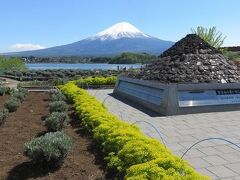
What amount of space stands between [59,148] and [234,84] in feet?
34.0

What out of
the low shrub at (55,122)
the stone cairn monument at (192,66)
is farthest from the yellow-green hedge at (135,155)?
the stone cairn monument at (192,66)

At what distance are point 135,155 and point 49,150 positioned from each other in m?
1.89

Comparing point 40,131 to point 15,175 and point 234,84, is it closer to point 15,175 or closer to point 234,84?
point 15,175

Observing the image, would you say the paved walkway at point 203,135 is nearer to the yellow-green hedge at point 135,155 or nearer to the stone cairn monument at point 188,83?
the stone cairn monument at point 188,83

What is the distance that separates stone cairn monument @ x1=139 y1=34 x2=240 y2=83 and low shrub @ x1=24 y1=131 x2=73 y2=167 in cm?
964

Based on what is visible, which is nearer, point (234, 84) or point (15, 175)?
point (15, 175)

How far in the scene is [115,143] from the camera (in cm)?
818

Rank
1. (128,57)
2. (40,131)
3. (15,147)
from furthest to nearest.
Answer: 1. (128,57)
2. (40,131)
3. (15,147)

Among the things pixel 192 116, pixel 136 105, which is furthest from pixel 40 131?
pixel 136 105

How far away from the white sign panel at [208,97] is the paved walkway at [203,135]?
72cm

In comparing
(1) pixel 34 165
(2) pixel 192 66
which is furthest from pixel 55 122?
(2) pixel 192 66

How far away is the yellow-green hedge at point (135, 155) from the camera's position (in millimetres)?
5730

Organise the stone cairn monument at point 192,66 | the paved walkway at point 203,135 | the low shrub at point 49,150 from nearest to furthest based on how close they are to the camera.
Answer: the low shrub at point 49,150 → the paved walkway at point 203,135 → the stone cairn monument at point 192,66

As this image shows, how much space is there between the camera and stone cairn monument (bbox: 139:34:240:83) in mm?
17188
